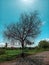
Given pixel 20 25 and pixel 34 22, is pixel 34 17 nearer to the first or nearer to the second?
pixel 34 22

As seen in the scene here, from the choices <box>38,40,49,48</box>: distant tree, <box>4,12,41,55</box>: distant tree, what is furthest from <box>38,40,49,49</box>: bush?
<box>4,12,41,55</box>: distant tree

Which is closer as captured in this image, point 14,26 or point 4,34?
point 14,26

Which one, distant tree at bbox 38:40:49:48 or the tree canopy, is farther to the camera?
distant tree at bbox 38:40:49:48

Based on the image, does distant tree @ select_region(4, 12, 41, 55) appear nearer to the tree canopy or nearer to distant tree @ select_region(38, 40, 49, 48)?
the tree canopy

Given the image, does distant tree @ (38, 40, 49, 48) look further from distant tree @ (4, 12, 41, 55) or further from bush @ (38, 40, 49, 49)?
distant tree @ (4, 12, 41, 55)

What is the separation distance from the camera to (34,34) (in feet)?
77.6

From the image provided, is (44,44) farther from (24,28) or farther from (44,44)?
(24,28)

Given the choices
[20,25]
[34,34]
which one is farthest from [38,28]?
[20,25]

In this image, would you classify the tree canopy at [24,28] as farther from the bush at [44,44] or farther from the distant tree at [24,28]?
the bush at [44,44]

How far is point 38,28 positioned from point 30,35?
145cm

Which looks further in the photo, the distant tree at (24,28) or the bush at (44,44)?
the bush at (44,44)

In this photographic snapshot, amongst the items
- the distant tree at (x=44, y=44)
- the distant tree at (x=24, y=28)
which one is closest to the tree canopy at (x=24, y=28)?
the distant tree at (x=24, y=28)

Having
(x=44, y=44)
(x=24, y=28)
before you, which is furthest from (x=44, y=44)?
(x=24, y=28)

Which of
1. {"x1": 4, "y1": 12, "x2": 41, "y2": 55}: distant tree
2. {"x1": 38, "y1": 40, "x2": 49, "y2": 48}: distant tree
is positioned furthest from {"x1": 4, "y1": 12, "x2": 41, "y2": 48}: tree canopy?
{"x1": 38, "y1": 40, "x2": 49, "y2": 48}: distant tree
